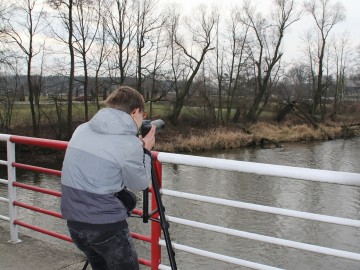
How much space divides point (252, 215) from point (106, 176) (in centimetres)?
1097

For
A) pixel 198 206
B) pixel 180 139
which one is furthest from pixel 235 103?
pixel 198 206

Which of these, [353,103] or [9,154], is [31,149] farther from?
[353,103]

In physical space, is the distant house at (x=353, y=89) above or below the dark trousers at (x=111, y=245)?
above

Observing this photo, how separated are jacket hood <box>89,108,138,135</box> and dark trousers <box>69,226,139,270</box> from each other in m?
0.49

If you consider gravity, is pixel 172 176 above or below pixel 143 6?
below

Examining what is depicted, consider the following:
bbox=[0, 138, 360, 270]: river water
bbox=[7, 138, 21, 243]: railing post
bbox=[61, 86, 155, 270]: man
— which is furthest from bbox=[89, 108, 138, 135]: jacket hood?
bbox=[0, 138, 360, 270]: river water

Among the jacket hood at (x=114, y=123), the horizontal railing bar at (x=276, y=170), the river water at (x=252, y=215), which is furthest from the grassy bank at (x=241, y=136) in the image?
the jacket hood at (x=114, y=123)

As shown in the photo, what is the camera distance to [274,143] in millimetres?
28625

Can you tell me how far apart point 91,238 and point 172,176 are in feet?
51.6

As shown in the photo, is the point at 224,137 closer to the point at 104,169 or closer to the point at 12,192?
the point at 12,192

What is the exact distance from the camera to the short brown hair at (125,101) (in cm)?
208

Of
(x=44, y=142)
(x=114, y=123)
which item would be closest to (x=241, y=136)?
(x=44, y=142)

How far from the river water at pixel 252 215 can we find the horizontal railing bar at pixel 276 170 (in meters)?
6.79

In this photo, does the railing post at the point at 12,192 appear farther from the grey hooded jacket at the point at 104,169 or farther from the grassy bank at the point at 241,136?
the grassy bank at the point at 241,136
